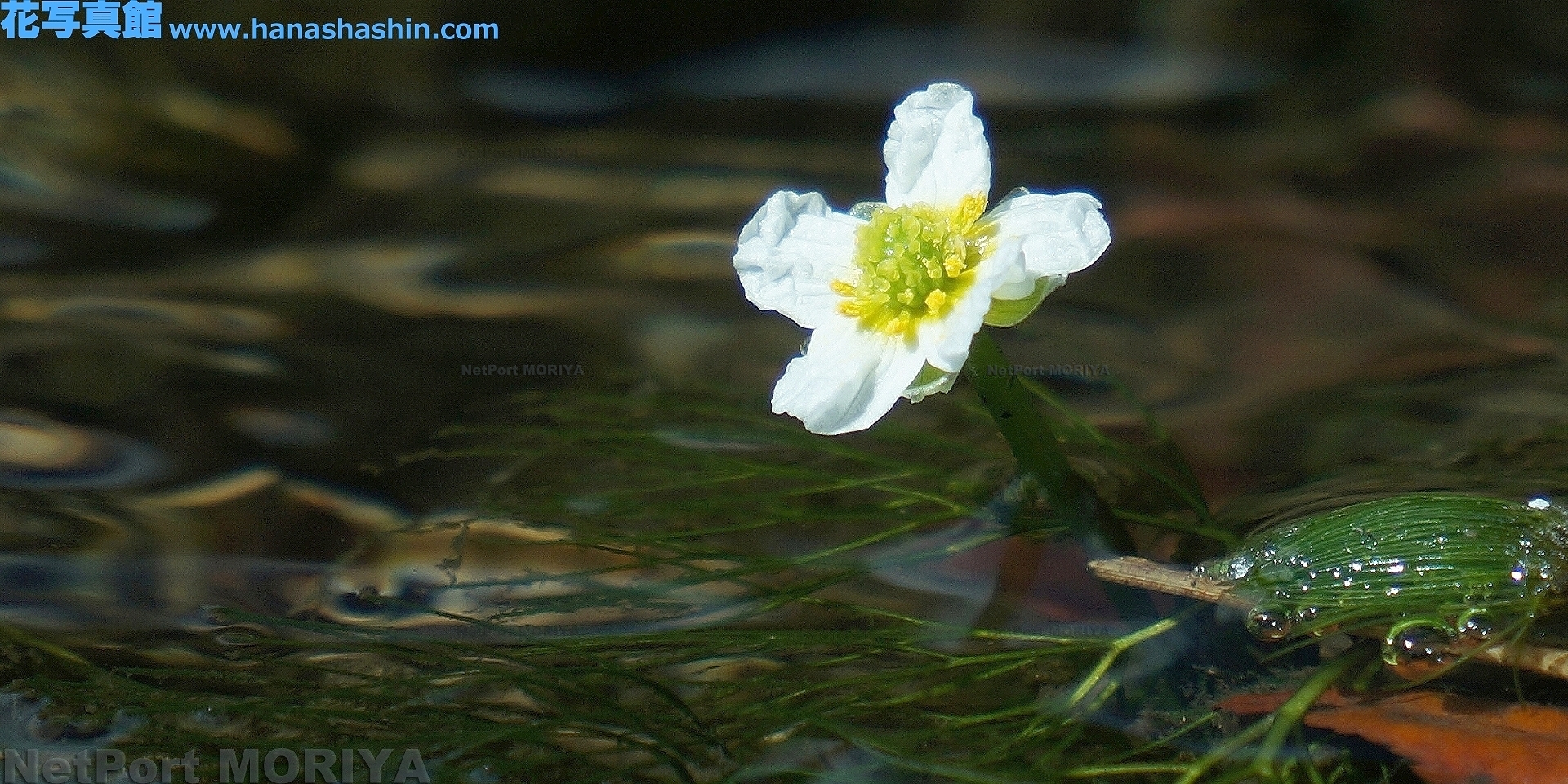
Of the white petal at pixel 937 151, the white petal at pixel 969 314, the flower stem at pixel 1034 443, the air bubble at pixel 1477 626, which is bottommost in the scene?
the air bubble at pixel 1477 626

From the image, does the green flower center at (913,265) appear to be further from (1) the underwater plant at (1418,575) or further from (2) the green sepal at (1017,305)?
(1) the underwater plant at (1418,575)

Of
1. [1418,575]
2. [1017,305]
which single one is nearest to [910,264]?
[1017,305]

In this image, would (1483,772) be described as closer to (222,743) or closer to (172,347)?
(222,743)

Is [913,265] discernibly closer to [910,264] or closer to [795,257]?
[910,264]

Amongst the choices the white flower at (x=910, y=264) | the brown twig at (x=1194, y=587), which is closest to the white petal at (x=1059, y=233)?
the white flower at (x=910, y=264)

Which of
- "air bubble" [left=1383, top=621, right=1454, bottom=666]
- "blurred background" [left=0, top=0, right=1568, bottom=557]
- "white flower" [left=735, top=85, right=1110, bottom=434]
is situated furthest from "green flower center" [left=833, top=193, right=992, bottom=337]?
"blurred background" [left=0, top=0, right=1568, bottom=557]

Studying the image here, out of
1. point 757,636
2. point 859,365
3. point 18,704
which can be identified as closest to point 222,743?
point 18,704

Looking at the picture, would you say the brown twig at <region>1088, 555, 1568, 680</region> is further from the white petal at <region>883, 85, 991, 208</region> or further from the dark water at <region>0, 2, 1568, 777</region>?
the white petal at <region>883, 85, 991, 208</region>

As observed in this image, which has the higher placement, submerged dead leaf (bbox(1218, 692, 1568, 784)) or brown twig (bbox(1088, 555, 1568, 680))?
brown twig (bbox(1088, 555, 1568, 680))

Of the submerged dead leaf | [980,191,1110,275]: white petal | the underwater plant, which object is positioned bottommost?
the submerged dead leaf
